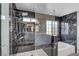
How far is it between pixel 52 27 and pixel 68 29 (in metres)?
0.28

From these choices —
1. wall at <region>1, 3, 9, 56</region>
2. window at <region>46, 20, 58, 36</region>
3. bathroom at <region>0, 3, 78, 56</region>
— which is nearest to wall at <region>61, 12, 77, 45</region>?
bathroom at <region>0, 3, 78, 56</region>

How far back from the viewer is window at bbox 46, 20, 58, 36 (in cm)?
151

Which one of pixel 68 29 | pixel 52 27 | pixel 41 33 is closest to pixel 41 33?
pixel 41 33

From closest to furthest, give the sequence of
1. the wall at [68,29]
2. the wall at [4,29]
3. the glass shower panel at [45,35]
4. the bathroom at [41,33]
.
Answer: the wall at [4,29] < the bathroom at [41,33] < the wall at [68,29] < the glass shower panel at [45,35]

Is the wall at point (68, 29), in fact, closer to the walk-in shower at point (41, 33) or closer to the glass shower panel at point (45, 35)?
the walk-in shower at point (41, 33)

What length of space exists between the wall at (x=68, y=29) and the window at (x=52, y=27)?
13 centimetres

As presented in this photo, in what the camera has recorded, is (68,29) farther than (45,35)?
No

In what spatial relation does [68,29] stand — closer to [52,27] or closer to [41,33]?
[52,27]

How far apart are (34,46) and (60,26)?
55 centimetres

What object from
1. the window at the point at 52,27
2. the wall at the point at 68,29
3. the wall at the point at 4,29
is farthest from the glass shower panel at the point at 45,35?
the wall at the point at 4,29

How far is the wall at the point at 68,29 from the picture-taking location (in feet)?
4.44

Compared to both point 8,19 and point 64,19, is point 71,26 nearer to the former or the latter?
point 64,19

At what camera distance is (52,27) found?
154 cm

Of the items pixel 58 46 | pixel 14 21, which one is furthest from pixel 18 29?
pixel 58 46
